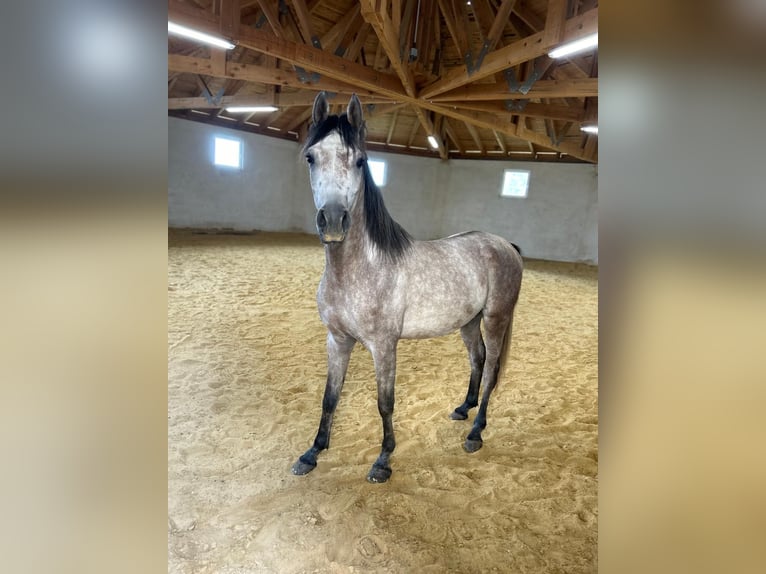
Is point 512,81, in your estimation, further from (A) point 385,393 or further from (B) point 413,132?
(B) point 413,132

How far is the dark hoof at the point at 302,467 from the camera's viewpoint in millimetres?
1749

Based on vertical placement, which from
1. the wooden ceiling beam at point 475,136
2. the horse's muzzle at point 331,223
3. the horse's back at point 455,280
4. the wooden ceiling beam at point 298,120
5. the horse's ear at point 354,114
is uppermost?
the wooden ceiling beam at point 298,120

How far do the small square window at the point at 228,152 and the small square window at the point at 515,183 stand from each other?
7045 millimetres

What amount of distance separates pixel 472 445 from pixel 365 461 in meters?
0.58

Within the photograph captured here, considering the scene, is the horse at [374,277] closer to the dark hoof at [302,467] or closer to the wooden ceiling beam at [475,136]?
the dark hoof at [302,467]

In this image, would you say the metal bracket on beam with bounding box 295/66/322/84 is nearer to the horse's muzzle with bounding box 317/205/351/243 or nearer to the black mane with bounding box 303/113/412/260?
the black mane with bounding box 303/113/412/260

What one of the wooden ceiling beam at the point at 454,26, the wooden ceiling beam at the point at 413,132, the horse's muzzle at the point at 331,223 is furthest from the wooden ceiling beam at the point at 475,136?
the horse's muzzle at the point at 331,223

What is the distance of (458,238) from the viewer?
7.38 feet

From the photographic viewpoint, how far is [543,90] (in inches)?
168

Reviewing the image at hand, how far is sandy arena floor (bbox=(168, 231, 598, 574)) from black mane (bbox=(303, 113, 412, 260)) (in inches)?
41.5

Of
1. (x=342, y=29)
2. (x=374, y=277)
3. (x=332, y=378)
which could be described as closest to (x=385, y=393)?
(x=332, y=378)

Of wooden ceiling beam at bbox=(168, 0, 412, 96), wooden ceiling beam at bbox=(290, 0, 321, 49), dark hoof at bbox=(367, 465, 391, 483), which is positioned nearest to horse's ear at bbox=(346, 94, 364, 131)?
dark hoof at bbox=(367, 465, 391, 483)
